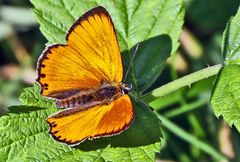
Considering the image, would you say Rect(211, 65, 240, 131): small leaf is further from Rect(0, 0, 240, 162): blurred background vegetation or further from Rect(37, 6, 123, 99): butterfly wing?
Rect(0, 0, 240, 162): blurred background vegetation

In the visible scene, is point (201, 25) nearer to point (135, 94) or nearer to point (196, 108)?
point (196, 108)

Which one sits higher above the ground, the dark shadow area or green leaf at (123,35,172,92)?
the dark shadow area

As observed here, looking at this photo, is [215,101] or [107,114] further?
[215,101]

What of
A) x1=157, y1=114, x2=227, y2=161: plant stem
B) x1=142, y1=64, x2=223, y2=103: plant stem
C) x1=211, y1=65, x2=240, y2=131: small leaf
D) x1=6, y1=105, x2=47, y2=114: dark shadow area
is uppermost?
x1=6, y1=105, x2=47, y2=114: dark shadow area

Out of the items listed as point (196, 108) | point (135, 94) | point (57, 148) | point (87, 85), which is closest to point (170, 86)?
point (135, 94)

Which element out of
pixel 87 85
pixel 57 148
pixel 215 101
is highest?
pixel 87 85

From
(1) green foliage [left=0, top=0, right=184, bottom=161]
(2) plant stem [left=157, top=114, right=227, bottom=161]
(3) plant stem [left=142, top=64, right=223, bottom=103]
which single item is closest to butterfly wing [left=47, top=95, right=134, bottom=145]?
(1) green foliage [left=0, top=0, right=184, bottom=161]

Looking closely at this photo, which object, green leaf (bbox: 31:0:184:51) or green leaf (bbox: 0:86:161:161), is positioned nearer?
green leaf (bbox: 0:86:161:161)
